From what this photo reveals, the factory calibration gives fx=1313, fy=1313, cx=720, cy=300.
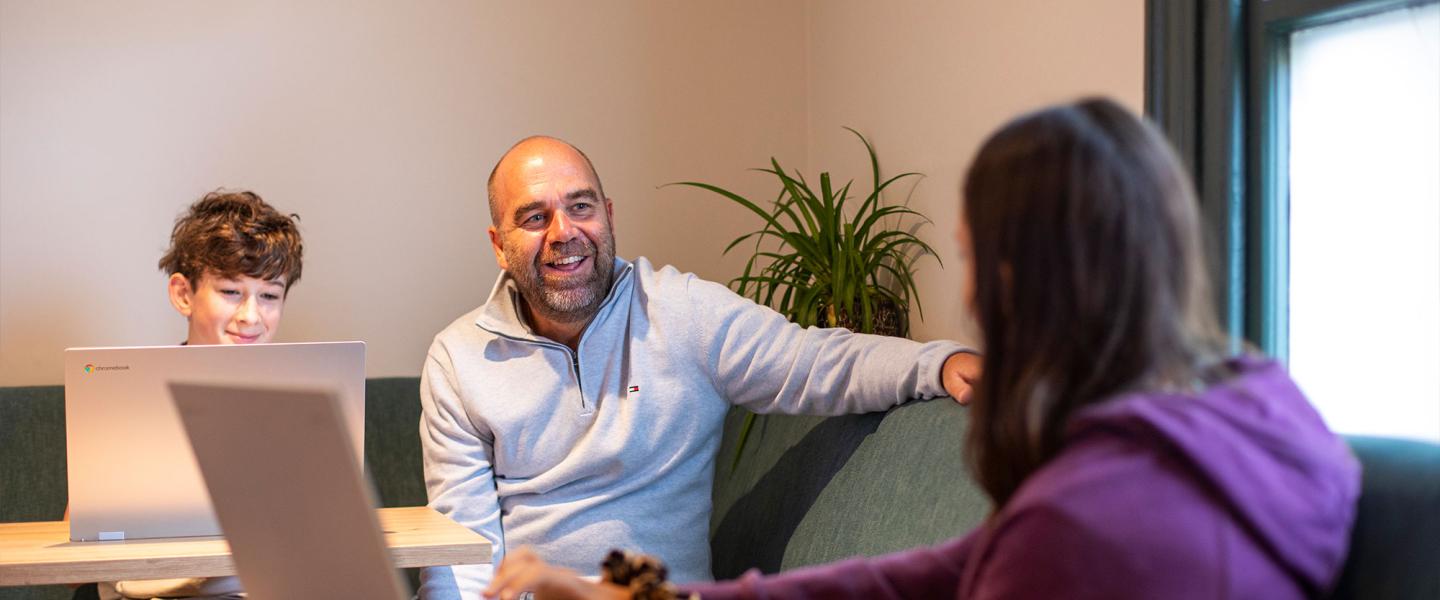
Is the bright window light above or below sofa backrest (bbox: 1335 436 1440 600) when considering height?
above

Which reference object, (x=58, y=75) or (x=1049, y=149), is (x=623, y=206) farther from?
(x=1049, y=149)

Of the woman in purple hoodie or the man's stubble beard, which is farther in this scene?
the man's stubble beard

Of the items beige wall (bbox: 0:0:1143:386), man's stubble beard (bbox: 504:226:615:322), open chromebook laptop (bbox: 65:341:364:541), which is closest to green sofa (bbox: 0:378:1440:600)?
beige wall (bbox: 0:0:1143:386)

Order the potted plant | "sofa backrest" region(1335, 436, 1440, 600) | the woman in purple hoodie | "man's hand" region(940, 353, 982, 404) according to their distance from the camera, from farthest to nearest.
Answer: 1. the potted plant
2. "man's hand" region(940, 353, 982, 404)
3. "sofa backrest" region(1335, 436, 1440, 600)
4. the woman in purple hoodie

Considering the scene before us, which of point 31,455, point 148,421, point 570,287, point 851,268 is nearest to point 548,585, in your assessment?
point 148,421

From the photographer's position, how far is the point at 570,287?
2.45m

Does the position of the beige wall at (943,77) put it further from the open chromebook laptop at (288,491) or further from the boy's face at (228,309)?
the boy's face at (228,309)

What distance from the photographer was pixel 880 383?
2186mm

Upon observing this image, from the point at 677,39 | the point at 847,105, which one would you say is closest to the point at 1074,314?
the point at 847,105

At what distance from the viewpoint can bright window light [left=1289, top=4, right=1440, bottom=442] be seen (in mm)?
1600

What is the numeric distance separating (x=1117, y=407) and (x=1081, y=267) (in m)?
0.11

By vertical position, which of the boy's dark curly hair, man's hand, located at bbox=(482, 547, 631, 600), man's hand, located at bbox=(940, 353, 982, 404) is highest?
the boy's dark curly hair

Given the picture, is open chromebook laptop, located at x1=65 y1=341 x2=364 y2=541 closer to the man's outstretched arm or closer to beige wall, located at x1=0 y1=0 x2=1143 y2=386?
the man's outstretched arm

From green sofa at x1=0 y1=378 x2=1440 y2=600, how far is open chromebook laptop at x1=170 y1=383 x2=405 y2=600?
89 cm
